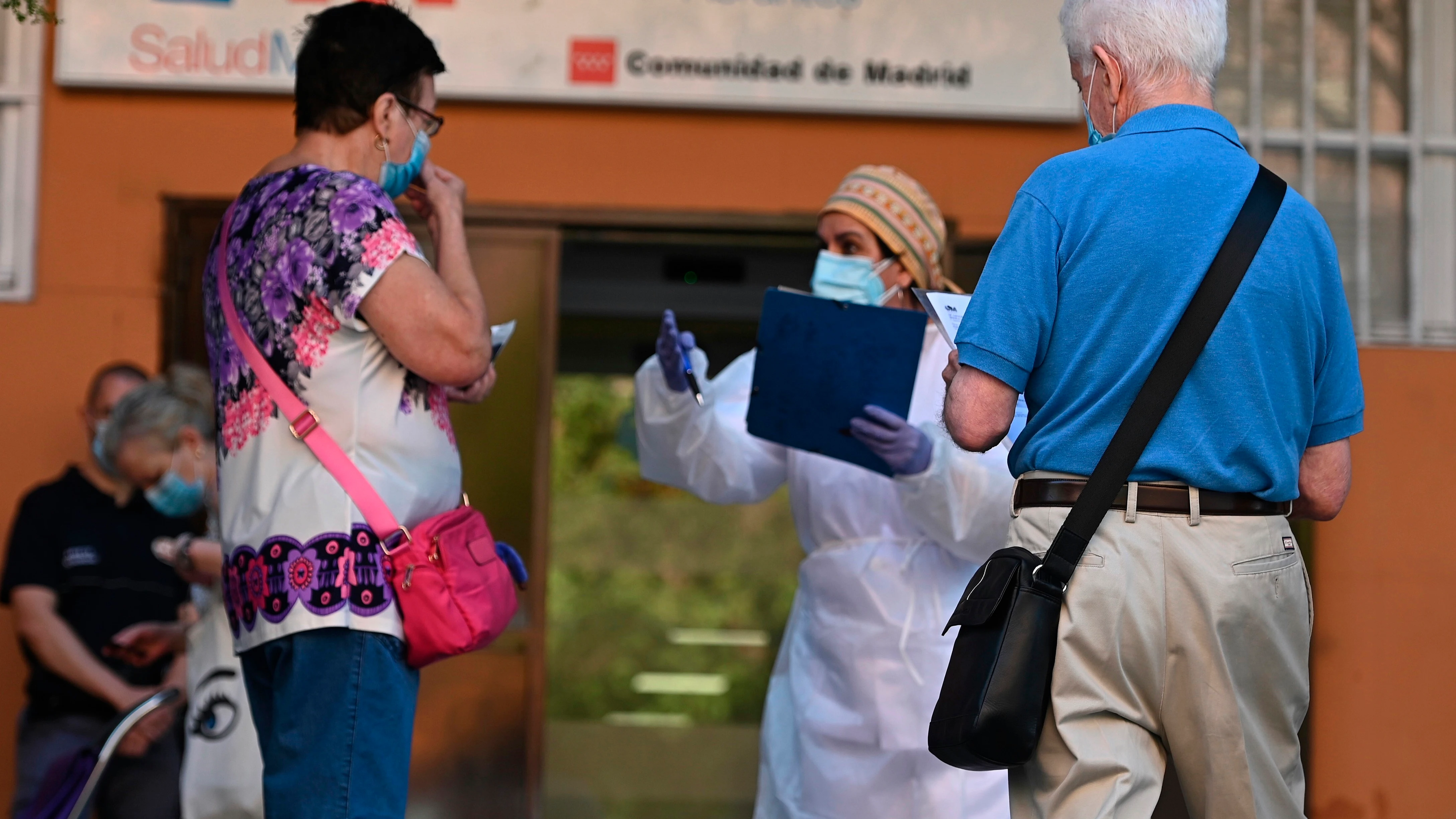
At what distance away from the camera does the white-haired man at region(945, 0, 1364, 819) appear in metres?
2.03

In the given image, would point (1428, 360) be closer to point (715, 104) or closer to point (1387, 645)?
point (1387, 645)

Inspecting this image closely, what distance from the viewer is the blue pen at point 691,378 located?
3.26 meters

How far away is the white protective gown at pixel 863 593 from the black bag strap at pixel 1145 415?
1.01 meters

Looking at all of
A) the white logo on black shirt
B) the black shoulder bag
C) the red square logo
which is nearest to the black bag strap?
the black shoulder bag

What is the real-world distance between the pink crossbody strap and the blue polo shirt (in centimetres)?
101

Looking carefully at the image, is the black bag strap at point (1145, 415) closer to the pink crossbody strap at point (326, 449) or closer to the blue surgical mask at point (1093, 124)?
the blue surgical mask at point (1093, 124)

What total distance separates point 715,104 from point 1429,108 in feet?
8.84

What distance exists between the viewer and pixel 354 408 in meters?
2.50

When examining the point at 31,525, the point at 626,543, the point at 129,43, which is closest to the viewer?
the point at 31,525

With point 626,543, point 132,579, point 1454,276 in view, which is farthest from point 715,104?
point 626,543

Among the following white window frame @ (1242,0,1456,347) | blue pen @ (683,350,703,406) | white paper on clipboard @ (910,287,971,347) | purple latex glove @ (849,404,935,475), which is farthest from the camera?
white window frame @ (1242,0,1456,347)

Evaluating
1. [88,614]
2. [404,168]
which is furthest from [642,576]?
[404,168]

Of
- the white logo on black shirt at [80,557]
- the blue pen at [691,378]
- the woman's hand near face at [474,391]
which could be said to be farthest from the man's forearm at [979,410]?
the white logo on black shirt at [80,557]

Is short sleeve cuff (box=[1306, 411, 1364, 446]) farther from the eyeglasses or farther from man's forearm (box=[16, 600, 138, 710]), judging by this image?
man's forearm (box=[16, 600, 138, 710])
